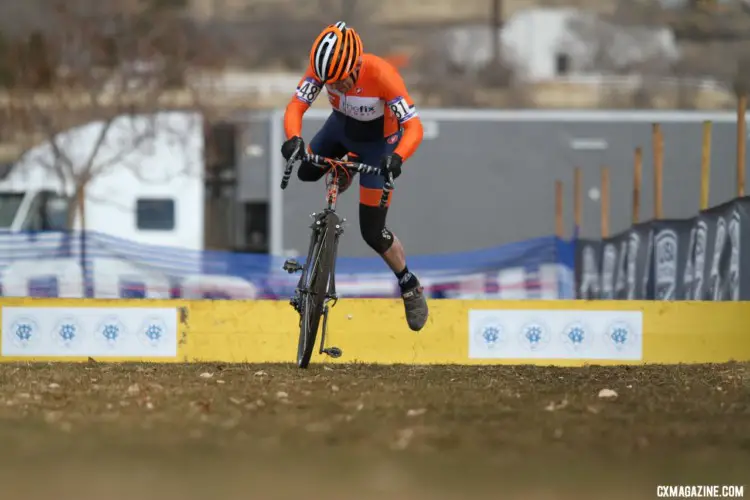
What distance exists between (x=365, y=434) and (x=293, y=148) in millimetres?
2846

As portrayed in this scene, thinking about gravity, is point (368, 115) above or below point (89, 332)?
above

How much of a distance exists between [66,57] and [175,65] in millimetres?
3146

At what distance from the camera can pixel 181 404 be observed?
25.5 feet

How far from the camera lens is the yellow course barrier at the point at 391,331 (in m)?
11.5

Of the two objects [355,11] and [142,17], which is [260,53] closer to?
[355,11]

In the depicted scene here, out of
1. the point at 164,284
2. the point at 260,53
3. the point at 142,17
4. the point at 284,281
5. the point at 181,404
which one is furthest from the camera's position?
the point at 260,53

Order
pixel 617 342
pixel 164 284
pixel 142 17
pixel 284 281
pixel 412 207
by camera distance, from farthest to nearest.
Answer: pixel 142 17
pixel 412 207
pixel 164 284
pixel 284 281
pixel 617 342

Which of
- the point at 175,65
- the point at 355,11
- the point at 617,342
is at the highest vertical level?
the point at 355,11

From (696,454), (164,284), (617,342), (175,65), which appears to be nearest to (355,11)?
(175,65)

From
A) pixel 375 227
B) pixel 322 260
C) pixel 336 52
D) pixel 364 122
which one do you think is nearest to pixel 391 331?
pixel 375 227

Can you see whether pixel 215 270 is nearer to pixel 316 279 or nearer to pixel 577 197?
pixel 316 279

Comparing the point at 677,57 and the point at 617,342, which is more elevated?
the point at 677,57
